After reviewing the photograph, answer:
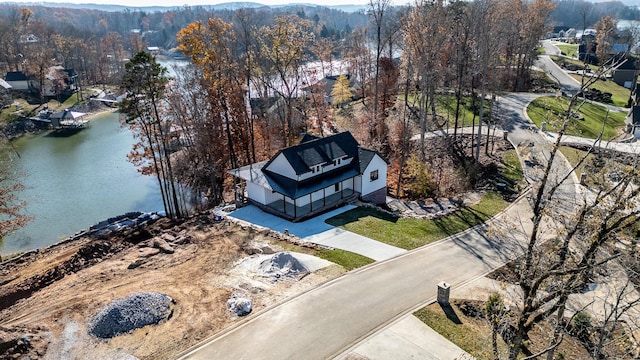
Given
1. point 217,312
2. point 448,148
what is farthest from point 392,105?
point 217,312

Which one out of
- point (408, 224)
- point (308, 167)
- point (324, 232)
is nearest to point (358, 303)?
point (324, 232)

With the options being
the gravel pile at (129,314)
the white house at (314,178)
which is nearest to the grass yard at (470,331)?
the gravel pile at (129,314)

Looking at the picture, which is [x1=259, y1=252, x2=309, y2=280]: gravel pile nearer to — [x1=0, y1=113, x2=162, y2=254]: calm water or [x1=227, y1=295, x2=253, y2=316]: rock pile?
[x1=227, y1=295, x2=253, y2=316]: rock pile

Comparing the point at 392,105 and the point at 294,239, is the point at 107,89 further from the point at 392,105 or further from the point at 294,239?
the point at 294,239

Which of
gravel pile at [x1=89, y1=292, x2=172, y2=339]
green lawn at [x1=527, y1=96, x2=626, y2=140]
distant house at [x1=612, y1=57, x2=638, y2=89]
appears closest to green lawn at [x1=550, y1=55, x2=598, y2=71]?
distant house at [x1=612, y1=57, x2=638, y2=89]

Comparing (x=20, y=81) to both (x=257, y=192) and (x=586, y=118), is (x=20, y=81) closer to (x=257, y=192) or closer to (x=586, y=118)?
(x=257, y=192)
